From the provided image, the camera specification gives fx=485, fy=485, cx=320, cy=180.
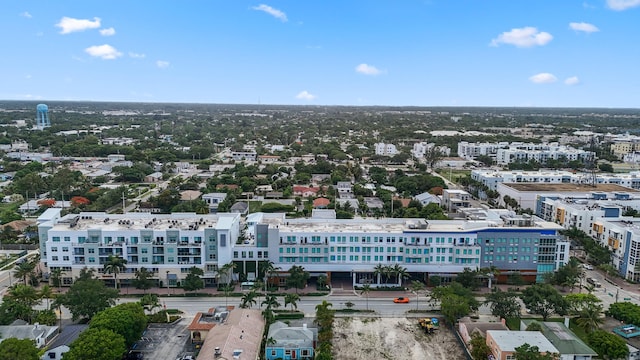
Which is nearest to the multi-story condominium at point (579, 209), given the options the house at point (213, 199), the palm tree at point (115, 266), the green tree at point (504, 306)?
the green tree at point (504, 306)

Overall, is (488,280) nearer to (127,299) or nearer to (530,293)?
(530,293)

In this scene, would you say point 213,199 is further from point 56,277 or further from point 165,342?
point 165,342

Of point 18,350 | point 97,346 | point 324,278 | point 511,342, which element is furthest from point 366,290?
point 18,350

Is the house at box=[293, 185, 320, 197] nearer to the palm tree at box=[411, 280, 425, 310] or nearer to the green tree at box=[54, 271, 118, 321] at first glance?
the palm tree at box=[411, 280, 425, 310]

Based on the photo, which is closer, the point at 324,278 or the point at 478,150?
the point at 324,278

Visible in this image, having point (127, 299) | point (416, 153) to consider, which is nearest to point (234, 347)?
point (127, 299)

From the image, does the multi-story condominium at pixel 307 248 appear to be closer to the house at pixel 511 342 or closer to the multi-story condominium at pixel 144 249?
the multi-story condominium at pixel 144 249

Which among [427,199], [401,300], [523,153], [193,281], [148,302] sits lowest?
[401,300]
